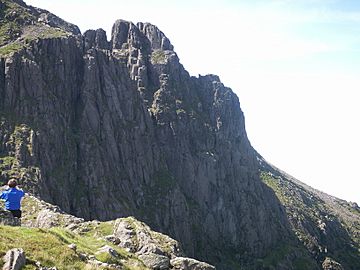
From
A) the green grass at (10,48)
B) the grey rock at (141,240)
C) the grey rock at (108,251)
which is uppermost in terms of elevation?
the green grass at (10,48)

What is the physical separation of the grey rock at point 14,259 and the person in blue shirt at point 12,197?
10.6 meters

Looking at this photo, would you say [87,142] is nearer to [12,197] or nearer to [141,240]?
[141,240]

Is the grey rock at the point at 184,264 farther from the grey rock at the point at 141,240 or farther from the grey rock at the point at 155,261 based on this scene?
the grey rock at the point at 141,240

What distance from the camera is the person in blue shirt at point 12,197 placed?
31.4 metres

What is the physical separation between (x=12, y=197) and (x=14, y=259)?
11561 millimetres

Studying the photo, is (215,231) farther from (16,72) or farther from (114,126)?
(16,72)

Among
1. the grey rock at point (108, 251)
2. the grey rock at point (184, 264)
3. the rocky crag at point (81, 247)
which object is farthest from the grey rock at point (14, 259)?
the grey rock at point (184, 264)

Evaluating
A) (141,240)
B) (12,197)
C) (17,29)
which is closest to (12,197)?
(12,197)

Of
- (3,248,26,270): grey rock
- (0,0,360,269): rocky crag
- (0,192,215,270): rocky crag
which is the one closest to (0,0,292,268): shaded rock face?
(0,0,360,269): rocky crag

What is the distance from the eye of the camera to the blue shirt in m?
31.5

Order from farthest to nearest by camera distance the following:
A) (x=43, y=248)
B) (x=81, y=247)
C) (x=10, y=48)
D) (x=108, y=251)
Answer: (x=10, y=48) < (x=108, y=251) < (x=81, y=247) < (x=43, y=248)

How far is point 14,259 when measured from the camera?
2103 centimetres

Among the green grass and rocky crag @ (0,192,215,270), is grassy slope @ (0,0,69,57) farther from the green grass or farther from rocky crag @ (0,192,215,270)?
rocky crag @ (0,192,215,270)

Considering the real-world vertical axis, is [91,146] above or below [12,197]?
above
